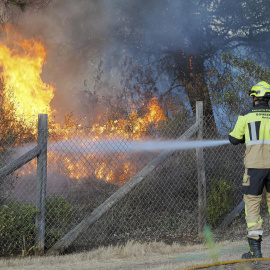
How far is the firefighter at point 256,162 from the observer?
4816 mm

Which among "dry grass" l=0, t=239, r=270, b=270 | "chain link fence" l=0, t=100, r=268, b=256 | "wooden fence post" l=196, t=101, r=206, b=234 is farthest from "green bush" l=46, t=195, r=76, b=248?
"wooden fence post" l=196, t=101, r=206, b=234

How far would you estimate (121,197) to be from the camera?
5961mm

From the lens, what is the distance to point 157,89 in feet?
46.8

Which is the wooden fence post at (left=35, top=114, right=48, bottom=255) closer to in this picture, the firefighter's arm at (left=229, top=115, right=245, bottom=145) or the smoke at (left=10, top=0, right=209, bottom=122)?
the firefighter's arm at (left=229, top=115, right=245, bottom=145)

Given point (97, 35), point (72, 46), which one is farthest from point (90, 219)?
point (72, 46)

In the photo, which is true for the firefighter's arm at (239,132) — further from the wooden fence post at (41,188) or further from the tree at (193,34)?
the tree at (193,34)

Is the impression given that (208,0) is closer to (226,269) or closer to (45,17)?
(45,17)

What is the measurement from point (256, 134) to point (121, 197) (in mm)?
2156

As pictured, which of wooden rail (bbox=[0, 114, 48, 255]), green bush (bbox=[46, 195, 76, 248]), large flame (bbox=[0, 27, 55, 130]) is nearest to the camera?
wooden rail (bbox=[0, 114, 48, 255])

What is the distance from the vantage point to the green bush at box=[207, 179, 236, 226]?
688 cm

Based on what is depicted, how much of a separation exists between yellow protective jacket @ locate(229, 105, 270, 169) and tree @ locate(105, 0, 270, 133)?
8111 millimetres

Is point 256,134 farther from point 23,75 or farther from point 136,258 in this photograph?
point 23,75

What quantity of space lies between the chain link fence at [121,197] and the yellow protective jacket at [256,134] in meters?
1.65

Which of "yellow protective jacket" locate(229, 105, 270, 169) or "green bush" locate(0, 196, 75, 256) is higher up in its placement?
"yellow protective jacket" locate(229, 105, 270, 169)
